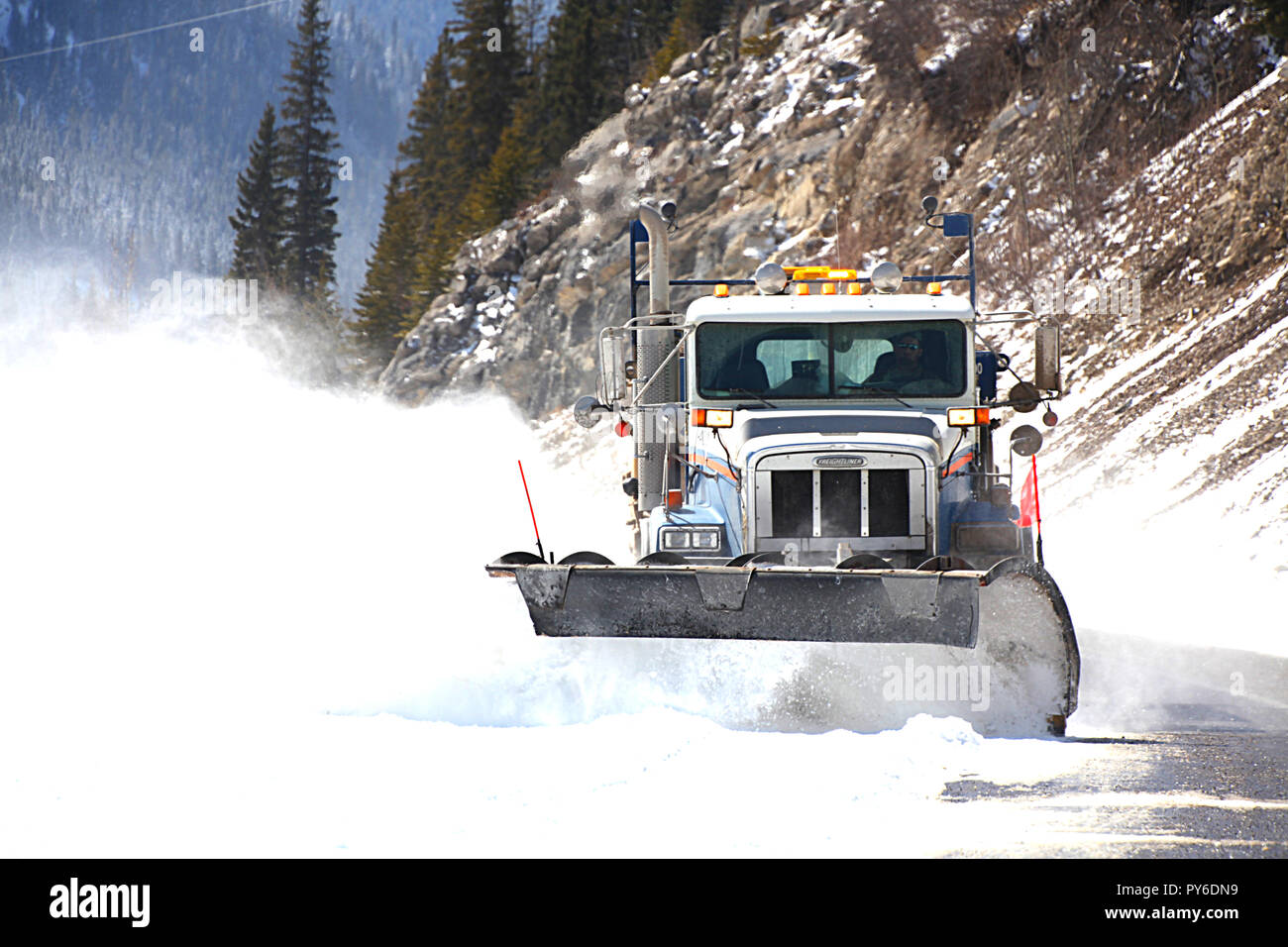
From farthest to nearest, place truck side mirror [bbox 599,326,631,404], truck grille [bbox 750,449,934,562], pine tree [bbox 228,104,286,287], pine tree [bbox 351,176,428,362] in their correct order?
pine tree [bbox 228,104,286,287]
pine tree [bbox 351,176,428,362]
truck side mirror [bbox 599,326,631,404]
truck grille [bbox 750,449,934,562]

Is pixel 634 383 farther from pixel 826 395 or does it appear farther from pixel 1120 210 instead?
pixel 1120 210

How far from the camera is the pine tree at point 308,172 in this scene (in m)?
63.8

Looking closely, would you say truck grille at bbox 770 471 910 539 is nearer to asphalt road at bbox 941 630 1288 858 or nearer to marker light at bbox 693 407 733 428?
marker light at bbox 693 407 733 428

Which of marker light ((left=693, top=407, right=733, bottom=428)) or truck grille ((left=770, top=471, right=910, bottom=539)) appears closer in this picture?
truck grille ((left=770, top=471, right=910, bottom=539))

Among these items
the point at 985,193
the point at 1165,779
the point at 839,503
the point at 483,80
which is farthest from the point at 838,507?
the point at 483,80

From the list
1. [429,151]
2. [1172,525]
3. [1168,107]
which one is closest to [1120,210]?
[1168,107]

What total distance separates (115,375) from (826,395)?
2251cm

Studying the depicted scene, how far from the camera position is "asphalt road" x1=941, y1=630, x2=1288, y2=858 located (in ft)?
16.5

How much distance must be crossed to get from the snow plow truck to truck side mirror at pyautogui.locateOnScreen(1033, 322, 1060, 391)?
0.05 feet

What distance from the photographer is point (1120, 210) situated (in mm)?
25969

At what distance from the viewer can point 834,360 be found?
9.13 m

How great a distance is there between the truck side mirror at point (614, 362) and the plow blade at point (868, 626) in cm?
218

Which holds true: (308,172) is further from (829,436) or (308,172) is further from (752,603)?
(752,603)

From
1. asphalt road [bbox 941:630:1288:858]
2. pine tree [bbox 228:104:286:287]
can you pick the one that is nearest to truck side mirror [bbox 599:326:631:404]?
asphalt road [bbox 941:630:1288:858]
